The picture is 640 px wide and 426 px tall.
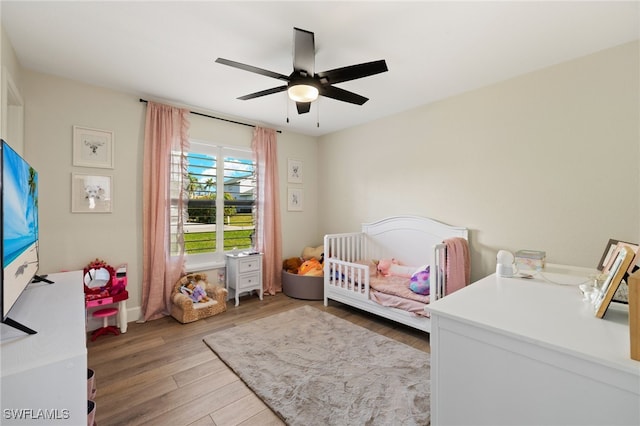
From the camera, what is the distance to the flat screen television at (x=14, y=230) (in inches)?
37.0

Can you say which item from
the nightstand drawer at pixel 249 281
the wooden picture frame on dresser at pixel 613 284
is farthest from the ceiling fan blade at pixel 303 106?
the nightstand drawer at pixel 249 281

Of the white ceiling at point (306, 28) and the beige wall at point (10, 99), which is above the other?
the white ceiling at point (306, 28)

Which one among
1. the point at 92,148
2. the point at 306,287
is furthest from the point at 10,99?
the point at 306,287

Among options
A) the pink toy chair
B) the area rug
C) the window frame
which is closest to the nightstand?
the window frame

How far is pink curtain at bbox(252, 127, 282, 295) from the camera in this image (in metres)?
3.86

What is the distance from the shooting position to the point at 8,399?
717 mm

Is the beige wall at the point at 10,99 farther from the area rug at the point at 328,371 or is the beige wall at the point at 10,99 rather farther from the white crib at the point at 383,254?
the white crib at the point at 383,254

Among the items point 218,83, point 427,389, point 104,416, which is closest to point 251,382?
point 104,416

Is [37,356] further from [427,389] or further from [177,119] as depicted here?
[177,119]

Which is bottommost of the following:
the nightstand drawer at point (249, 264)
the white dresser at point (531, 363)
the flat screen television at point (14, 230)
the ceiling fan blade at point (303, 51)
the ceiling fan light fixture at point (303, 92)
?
the nightstand drawer at point (249, 264)

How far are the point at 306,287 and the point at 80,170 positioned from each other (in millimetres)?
2829

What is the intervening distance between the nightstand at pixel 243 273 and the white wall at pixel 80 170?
102 cm

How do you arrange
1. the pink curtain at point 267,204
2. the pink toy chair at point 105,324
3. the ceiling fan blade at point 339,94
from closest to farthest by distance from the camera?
the ceiling fan blade at point 339,94, the pink toy chair at point 105,324, the pink curtain at point 267,204

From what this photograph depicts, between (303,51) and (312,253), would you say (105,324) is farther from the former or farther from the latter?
(303,51)
